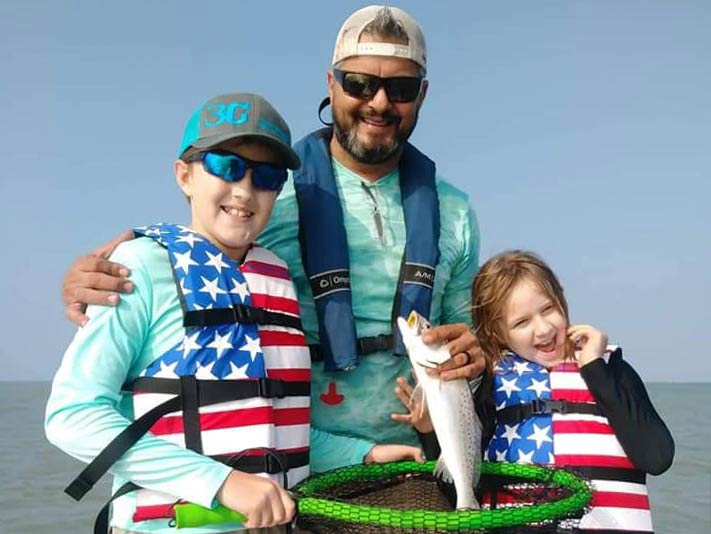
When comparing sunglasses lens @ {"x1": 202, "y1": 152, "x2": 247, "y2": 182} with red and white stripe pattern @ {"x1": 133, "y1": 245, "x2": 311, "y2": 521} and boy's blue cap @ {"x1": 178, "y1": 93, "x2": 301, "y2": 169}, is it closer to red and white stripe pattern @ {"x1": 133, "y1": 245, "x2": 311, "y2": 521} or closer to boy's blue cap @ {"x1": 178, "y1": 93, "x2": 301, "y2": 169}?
boy's blue cap @ {"x1": 178, "y1": 93, "x2": 301, "y2": 169}

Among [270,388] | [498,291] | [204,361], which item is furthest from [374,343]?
[204,361]

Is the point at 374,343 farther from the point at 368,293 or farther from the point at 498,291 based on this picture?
the point at 498,291

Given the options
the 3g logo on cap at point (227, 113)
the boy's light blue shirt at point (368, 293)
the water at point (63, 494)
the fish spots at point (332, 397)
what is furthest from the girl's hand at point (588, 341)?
the water at point (63, 494)

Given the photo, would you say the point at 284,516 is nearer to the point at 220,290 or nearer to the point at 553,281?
the point at 220,290

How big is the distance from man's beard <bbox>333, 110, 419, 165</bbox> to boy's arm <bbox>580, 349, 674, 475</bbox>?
1.82 m

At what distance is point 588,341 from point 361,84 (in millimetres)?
2133

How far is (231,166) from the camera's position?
3555mm

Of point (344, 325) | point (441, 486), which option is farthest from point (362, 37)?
point (441, 486)

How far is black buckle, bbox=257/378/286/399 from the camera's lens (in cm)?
343

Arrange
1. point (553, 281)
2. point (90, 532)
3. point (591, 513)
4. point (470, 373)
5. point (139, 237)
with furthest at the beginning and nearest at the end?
point (90, 532), point (553, 281), point (591, 513), point (470, 373), point (139, 237)

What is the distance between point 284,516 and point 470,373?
139cm

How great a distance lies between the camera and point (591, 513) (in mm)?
4371

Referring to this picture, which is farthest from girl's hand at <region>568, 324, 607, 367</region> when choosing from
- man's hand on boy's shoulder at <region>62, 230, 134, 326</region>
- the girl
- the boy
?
man's hand on boy's shoulder at <region>62, 230, 134, 326</region>

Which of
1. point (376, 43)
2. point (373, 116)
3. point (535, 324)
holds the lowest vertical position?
point (535, 324)
